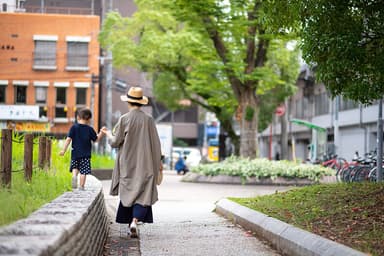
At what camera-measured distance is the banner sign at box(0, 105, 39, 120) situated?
84.7 ft

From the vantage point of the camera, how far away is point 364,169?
19516 mm

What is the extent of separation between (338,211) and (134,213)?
2725mm

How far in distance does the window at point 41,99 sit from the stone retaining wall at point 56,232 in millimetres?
38671

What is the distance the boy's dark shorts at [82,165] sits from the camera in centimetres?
1070

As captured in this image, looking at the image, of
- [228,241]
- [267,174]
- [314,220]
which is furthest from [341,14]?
[267,174]

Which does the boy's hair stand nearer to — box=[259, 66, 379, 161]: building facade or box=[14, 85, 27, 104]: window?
A: box=[259, 66, 379, 161]: building facade

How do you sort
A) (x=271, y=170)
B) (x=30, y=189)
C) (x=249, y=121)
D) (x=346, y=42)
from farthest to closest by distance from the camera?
1. (x=249, y=121)
2. (x=271, y=170)
3. (x=346, y=42)
4. (x=30, y=189)

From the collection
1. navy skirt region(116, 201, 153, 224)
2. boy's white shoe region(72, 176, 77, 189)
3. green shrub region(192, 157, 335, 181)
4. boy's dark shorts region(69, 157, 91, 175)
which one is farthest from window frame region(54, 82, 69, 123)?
navy skirt region(116, 201, 153, 224)

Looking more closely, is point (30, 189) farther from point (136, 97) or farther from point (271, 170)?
point (271, 170)

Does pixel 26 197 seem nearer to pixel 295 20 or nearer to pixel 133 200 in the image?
pixel 133 200

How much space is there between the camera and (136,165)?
30.5ft

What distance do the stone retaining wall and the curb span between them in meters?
2.17

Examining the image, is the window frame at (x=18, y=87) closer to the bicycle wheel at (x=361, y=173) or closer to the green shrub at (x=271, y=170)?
the green shrub at (x=271, y=170)

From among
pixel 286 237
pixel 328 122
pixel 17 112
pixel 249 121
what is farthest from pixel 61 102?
pixel 286 237
